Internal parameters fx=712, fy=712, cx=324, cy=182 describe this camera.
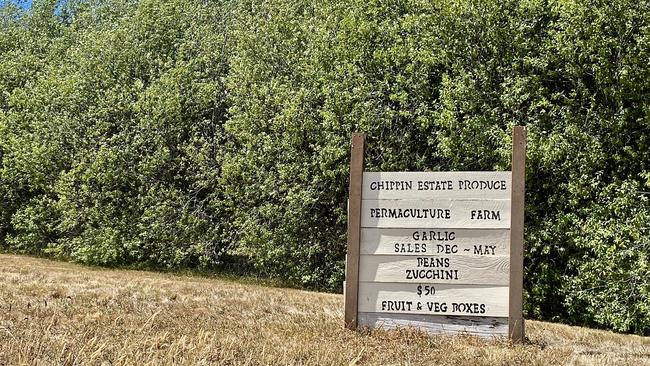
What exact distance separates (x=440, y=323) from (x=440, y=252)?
72cm

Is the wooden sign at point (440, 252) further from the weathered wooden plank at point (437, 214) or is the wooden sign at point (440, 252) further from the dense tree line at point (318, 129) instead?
the dense tree line at point (318, 129)

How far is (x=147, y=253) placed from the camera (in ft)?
65.0

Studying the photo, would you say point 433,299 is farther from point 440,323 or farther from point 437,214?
point 437,214

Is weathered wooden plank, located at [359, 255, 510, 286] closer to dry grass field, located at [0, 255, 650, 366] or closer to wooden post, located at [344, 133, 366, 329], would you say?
wooden post, located at [344, 133, 366, 329]

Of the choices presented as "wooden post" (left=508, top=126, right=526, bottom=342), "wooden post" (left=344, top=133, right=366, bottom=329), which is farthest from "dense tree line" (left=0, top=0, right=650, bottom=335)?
"wooden post" (left=344, top=133, right=366, bottom=329)

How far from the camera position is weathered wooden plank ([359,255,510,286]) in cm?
714

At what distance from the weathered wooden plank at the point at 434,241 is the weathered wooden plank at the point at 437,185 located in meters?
0.35

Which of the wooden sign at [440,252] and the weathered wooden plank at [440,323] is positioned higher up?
the wooden sign at [440,252]

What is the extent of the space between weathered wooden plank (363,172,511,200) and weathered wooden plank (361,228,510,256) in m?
0.35

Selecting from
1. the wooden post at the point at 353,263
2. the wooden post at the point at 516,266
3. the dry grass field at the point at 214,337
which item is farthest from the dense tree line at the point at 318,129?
the wooden post at the point at 353,263

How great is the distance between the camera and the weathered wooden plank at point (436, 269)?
7.14 meters

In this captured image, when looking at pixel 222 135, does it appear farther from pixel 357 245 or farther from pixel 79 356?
pixel 79 356

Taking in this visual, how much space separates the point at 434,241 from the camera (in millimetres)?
7285

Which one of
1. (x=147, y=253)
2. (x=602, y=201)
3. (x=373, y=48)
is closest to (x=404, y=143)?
(x=373, y=48)
